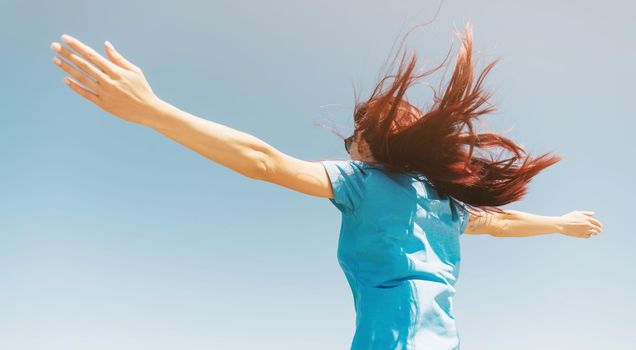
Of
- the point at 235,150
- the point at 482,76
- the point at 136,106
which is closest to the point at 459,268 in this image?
the point at 482,76

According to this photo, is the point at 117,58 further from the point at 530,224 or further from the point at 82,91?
the point at 530,224

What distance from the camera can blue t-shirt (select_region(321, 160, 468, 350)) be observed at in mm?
2410

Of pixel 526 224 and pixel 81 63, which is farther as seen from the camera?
pixel 526 224

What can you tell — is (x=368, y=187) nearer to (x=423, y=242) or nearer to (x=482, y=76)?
(x=423, y=242)

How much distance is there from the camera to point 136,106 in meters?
1.97

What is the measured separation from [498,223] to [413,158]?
5.01 ft

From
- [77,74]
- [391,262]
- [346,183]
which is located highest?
[77,74]

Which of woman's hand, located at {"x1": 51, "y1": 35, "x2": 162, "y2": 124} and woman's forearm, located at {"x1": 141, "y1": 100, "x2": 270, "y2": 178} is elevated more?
woman's hand, located at {"x1": 51, "y1": 35, "x2": 162, "y2": 124}

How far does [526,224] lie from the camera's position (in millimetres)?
4285

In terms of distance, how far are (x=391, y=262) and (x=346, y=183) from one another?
0.47 meters

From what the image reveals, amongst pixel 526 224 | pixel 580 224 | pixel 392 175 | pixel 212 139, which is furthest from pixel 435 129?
pixel 580 224

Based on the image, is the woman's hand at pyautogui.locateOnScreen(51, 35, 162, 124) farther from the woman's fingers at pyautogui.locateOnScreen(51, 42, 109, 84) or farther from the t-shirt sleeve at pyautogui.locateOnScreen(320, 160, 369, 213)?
the t-shirt sleeve at pyautogui.locateOnScreen(320, 160, 369, 213)

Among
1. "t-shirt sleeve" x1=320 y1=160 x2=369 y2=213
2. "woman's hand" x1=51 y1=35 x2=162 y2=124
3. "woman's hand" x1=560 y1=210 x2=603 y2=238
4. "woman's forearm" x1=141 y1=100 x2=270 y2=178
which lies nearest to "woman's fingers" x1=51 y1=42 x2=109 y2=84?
"woman's hand" x1=51 y1=35 x2=162 y2=124

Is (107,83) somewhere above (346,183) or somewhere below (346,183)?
above
